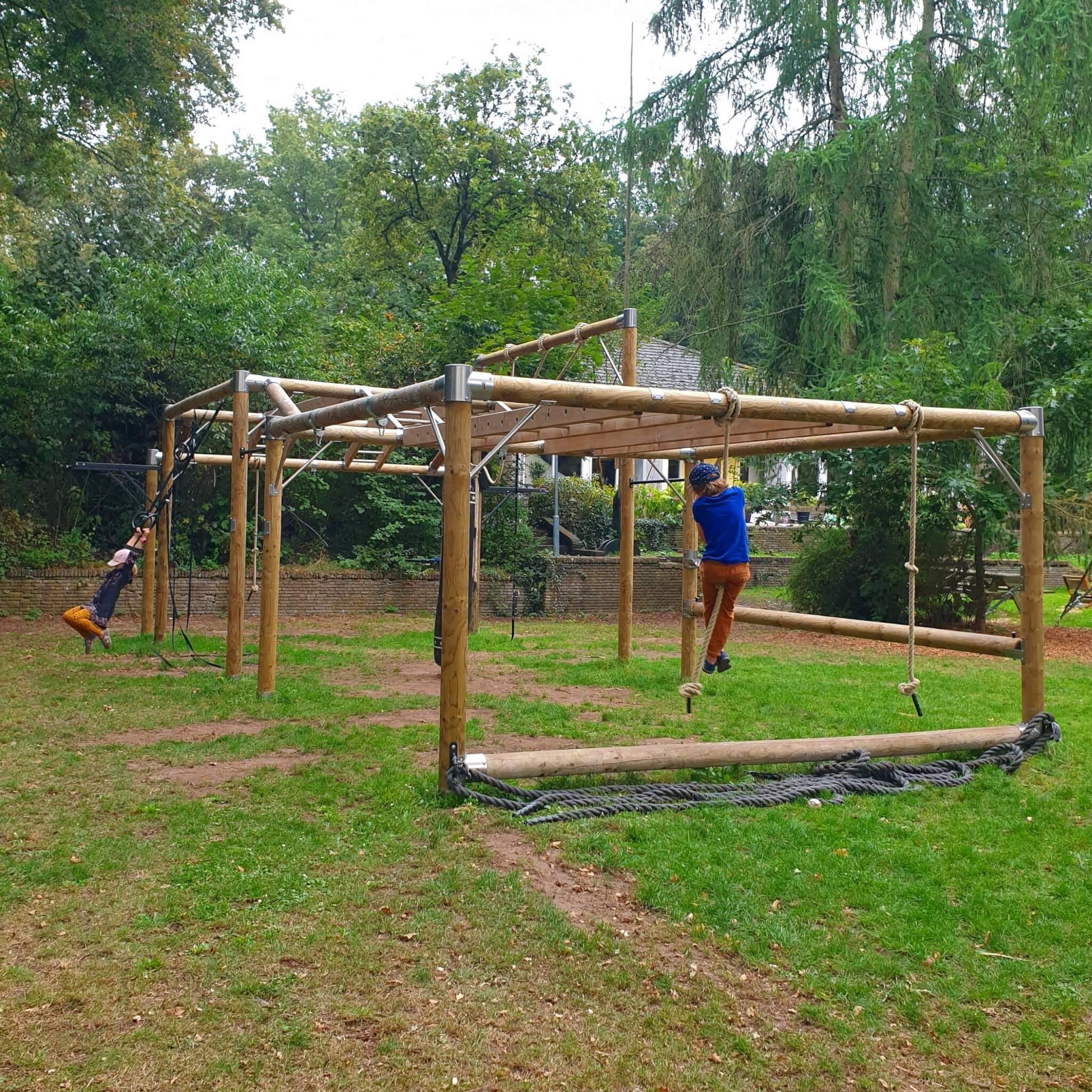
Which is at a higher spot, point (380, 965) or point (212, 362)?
point (212, 362)

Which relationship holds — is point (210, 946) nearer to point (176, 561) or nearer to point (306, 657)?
Result: point (306, 657)

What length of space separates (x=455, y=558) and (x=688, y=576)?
432 centimetres

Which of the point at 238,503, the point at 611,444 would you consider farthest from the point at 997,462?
the point at 238,503

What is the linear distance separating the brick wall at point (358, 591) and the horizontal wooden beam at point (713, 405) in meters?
10.2

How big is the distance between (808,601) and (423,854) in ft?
44.5

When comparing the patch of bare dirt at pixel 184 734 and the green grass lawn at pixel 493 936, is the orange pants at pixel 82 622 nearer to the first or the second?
the patch of bare dirt at pixel 184 734

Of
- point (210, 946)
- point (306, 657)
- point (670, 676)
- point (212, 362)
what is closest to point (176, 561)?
point (212, 362)

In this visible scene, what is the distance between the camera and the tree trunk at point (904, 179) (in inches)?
690

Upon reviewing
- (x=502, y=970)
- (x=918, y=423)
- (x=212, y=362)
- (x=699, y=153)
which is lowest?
(x=502, y=970)

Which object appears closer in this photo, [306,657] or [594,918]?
[594,918]

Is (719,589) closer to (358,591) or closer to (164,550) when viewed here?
(164,550)

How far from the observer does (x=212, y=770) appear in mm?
7012

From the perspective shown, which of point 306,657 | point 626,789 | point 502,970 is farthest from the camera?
point 306,657

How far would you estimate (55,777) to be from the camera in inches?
265
